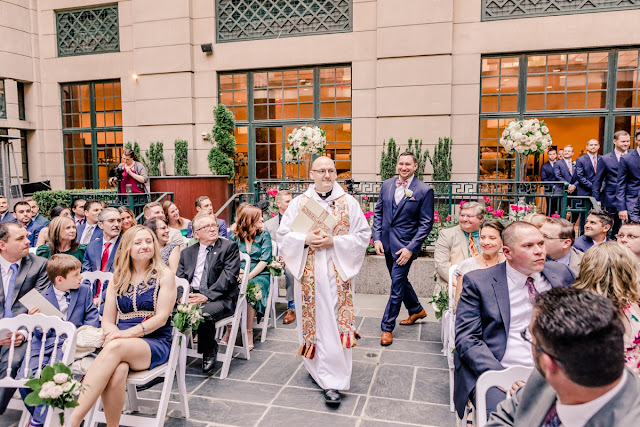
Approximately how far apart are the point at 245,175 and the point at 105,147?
421 cm

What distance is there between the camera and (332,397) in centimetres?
366

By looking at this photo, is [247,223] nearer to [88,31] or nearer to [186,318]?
[186,318]

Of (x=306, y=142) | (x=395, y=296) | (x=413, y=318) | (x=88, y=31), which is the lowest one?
(x=413, y=318)

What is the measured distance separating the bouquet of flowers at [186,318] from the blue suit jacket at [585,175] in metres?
7.46

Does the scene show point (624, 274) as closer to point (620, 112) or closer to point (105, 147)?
point (620, 112)

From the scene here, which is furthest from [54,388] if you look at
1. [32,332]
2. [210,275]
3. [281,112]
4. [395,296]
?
[281,112]

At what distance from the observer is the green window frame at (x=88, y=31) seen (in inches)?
468

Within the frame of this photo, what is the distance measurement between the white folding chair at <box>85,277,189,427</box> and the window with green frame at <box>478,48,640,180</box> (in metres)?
7.86

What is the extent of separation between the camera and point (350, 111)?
10578mm

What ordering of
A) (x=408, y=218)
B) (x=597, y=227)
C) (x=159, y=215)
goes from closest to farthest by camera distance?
(x=597, y=227), (x=408, y=218), (x=159, y=215)

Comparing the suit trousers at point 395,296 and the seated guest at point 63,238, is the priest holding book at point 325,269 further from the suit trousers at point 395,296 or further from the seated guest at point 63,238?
the seated guest at point 63,238

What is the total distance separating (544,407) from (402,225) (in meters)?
3.68

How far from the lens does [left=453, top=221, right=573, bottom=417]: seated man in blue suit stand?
261 centimetres

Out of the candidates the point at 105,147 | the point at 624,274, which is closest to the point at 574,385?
the point at 624,274
